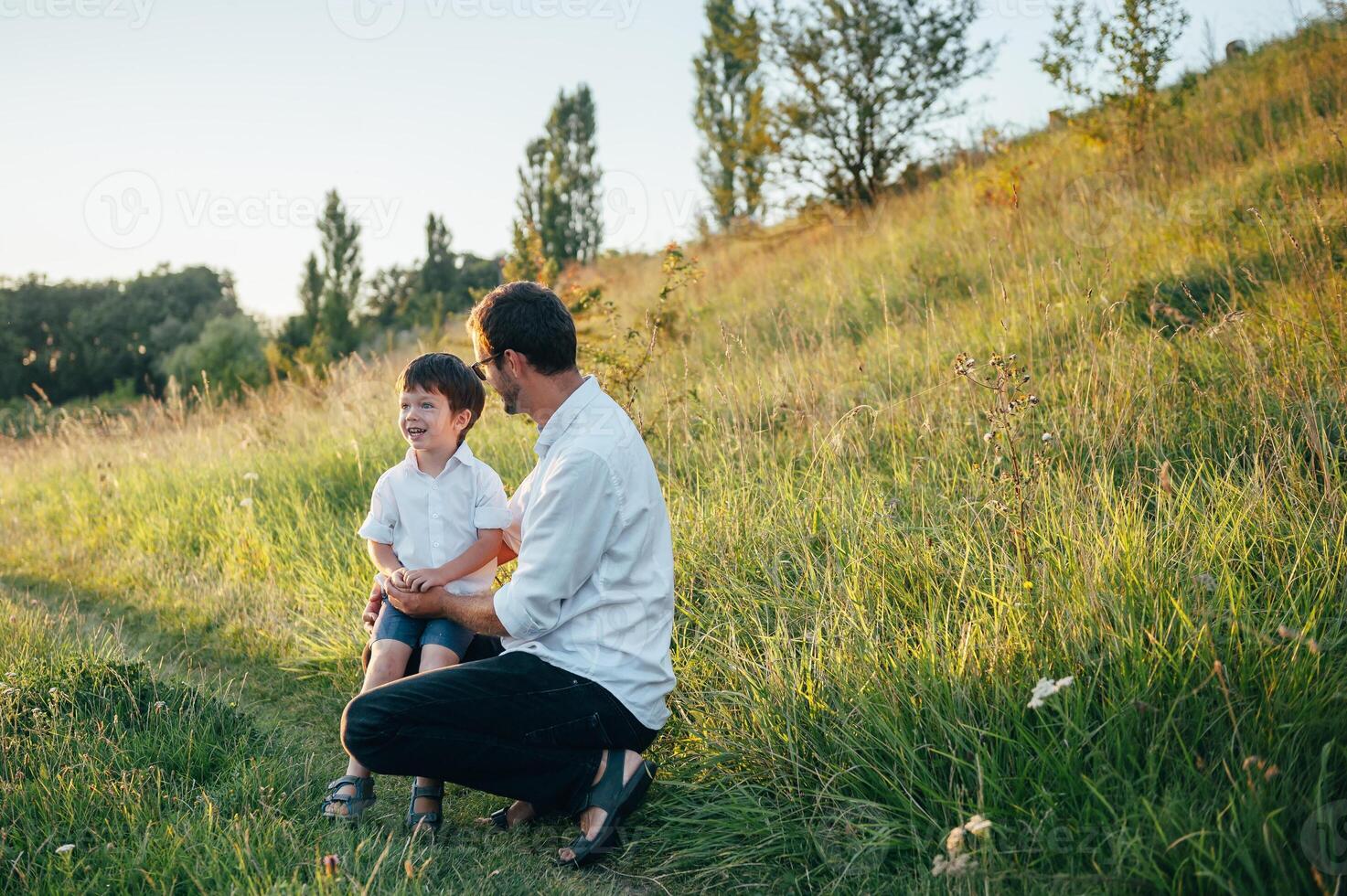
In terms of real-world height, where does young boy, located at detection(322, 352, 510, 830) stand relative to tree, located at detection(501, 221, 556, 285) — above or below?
below

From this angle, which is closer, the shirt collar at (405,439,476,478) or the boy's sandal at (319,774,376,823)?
the boy's sandal at (319,774,376,823)

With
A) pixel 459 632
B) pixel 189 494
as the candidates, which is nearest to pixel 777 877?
pixel 459 632

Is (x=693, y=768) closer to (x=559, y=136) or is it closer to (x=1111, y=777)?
(x=1111, y=777)

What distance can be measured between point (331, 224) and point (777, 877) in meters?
30.5

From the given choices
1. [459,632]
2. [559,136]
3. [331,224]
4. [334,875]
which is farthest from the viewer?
[331,224]

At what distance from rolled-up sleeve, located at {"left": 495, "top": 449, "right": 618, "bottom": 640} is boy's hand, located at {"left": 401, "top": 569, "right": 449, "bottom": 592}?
21.6 inches

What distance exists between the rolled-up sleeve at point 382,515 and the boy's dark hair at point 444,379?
16.9 inches

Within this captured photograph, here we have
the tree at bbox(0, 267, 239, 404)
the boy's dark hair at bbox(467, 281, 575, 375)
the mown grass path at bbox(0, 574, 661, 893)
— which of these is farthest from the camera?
the tree at bbox(0, 267, 239, 404)

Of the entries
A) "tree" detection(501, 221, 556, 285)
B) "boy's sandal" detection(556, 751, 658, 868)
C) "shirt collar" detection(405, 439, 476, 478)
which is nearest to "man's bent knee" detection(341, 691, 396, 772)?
"boy's sandal" detection(556, 751, 658, 868)

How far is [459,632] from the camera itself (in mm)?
3547

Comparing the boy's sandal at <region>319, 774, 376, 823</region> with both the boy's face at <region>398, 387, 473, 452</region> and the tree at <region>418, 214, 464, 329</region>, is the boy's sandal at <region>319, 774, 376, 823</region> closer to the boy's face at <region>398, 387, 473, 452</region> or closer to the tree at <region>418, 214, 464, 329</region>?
the boy's face at <region>398, 387, 473, 452</region>

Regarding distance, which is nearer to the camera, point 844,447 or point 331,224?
point 844,447

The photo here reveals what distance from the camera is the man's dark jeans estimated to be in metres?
2.95
